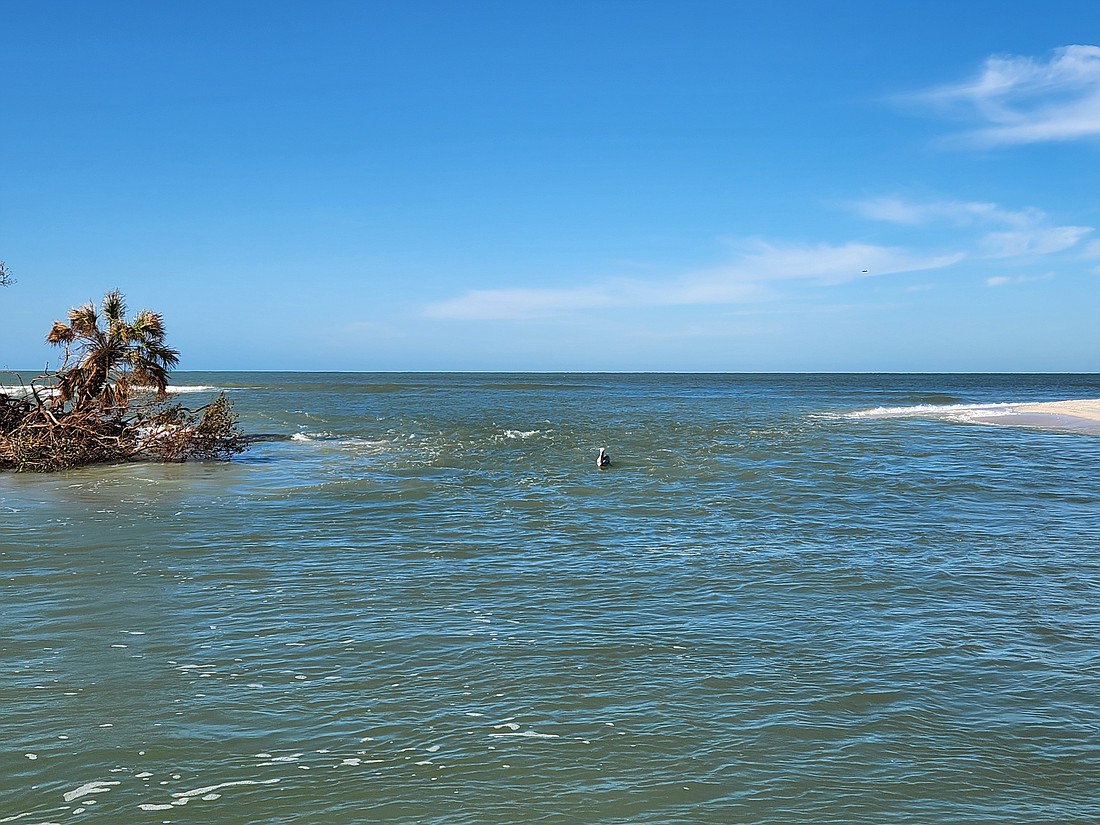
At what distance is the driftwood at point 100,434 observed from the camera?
68.8ft

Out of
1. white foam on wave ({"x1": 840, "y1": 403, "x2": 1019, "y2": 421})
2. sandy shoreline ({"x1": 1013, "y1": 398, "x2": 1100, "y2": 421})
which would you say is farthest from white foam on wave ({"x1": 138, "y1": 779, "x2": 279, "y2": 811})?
white foam on wave ({"x1": 840, "y1": 403, "x2": 1019, "y2": 421})

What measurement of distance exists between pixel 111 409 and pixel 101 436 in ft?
2.39

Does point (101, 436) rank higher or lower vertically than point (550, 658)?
higher

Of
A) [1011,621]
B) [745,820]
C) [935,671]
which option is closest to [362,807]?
[745,820]

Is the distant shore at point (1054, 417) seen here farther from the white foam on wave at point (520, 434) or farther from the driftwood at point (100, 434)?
the driftwood at point (100, 434)

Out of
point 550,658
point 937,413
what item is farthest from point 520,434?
point 550,658

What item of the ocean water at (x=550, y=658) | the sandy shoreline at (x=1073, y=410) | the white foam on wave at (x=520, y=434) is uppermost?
the sandy shoreline at (x=1073, y=410)

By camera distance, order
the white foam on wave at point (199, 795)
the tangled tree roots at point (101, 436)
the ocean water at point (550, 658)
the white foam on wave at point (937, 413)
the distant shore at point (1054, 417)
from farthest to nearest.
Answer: the white foam on wave at point (937, 413)
the distant shore at point (1054, 417)
the tangled tree roots at point (101, 436)
the ocean water at point (550, 658)
the white foam on wave at point (199, 795)

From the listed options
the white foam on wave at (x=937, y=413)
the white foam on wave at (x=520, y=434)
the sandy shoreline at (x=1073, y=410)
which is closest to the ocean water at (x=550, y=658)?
the white foam on wave at (x=520, y=434)

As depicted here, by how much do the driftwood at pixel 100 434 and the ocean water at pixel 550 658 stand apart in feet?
13.6

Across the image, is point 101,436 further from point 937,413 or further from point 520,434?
point 937,413

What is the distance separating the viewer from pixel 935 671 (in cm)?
743

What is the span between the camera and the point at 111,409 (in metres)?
22.3

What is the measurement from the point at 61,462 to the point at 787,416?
31804mm
